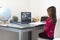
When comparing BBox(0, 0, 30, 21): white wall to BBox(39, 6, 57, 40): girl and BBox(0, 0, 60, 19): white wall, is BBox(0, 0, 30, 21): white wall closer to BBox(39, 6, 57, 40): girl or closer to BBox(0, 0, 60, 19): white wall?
BBox(0, 0, 60, 19): white wall

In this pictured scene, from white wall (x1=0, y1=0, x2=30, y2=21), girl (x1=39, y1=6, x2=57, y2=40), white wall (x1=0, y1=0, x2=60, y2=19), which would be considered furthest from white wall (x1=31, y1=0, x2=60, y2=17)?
girl (x1=39, y1=6, x2=57, y2=40)

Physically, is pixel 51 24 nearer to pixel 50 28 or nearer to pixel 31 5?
pixel 50 28

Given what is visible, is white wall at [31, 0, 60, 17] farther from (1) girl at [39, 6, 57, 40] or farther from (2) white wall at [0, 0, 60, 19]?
(1) girl at [39, 6, 57, 40]

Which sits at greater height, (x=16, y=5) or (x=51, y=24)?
(x=16, y=5)

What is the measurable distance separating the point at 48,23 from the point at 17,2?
918mm

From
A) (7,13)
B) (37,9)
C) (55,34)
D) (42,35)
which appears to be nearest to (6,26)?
(7,13)

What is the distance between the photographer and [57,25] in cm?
226

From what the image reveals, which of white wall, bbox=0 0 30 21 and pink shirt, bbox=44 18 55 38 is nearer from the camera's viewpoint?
pink shirt, bbox=44 18 55 38

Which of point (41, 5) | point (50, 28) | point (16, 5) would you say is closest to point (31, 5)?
point (41, 5)

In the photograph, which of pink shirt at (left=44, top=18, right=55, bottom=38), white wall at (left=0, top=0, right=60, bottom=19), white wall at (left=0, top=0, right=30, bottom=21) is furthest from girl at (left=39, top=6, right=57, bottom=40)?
white wall at (left=0, top=0, right=30, bottom=21)

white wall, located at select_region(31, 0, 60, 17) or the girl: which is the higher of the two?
white wall, located at select_region(31, 0, 60, 17)

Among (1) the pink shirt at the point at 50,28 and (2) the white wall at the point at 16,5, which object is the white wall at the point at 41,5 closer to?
(2) the white wall at the point at 16,5

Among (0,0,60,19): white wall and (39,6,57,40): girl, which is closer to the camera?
(39,6,57,40): girl

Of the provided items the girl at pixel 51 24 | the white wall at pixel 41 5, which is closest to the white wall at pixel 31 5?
the white wall at pixel 41 5
